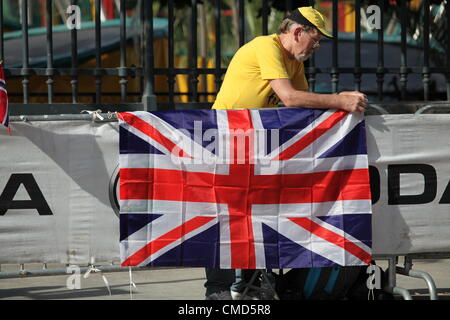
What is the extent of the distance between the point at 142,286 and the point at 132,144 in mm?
2183

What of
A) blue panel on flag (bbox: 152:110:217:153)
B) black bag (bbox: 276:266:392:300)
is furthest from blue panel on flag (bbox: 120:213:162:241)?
black bag (bbox: 276:266:392:300)

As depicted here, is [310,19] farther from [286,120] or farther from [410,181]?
[410,181]

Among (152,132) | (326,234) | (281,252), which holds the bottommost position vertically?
(281,252)

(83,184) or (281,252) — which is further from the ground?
(83,184)

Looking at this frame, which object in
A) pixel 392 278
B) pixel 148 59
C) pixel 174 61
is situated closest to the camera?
pixel 392 278

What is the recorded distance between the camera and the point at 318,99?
20.1ft

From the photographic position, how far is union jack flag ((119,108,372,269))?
6133 mm

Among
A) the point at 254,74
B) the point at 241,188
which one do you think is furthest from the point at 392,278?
the point at 254,74

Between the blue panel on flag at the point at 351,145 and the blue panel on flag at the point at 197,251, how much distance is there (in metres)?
0.92

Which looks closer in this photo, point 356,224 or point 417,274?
point 356,224

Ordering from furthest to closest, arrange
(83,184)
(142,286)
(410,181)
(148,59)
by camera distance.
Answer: (148,59)
(142,286)
(410,181)
(83,184)

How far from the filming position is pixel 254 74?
6.33 meters
